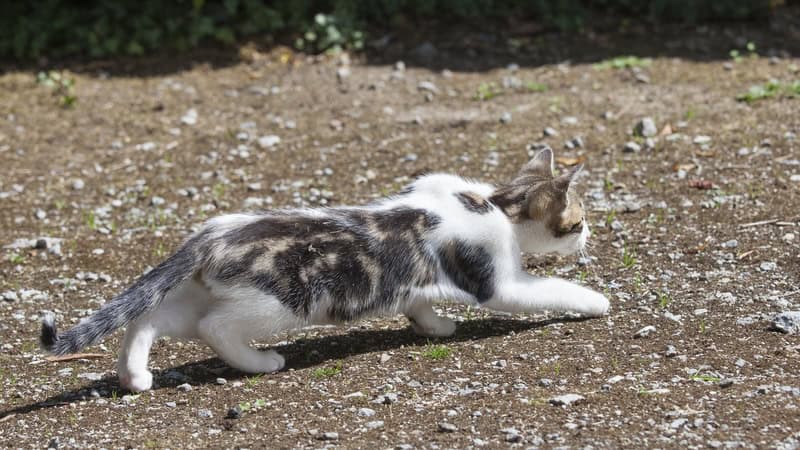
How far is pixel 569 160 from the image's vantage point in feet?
27.8

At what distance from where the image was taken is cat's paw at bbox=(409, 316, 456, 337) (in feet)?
19.3

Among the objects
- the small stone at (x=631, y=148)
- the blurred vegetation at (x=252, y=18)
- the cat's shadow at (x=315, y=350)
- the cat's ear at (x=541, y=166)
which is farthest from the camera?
the blurred vegetation at (x=252, y=18)

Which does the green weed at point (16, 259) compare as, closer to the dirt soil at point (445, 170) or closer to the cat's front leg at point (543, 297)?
the dirt soil at point (445, 170)

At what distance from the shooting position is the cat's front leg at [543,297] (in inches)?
225

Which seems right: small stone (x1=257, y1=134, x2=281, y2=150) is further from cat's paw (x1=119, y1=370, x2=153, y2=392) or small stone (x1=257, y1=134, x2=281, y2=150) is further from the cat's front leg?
cat's paw (x1=119, y1=370, x2=153, y2=392)

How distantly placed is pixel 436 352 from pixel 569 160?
3266 mm

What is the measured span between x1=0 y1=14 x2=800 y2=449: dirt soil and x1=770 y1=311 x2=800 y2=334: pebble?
6cm

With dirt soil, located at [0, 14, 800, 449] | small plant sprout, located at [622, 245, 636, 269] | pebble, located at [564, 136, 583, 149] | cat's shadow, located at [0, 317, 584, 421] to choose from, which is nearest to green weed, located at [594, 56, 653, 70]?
dirt soil, located at [0, 14, 800, 449]

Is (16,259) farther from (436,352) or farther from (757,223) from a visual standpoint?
(757,223)

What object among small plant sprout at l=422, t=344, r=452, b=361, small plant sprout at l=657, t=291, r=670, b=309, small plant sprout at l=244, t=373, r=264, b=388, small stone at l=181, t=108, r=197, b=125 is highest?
small stone at l=181, t=108, r=197, b=125

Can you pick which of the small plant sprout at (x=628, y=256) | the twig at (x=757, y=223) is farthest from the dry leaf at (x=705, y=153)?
the small plant sprout at (x=628, y=256)

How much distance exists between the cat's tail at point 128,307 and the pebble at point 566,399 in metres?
1.80

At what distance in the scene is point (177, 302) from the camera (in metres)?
5.48

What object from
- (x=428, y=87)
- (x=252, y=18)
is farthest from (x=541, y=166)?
(x=252, y=18)
